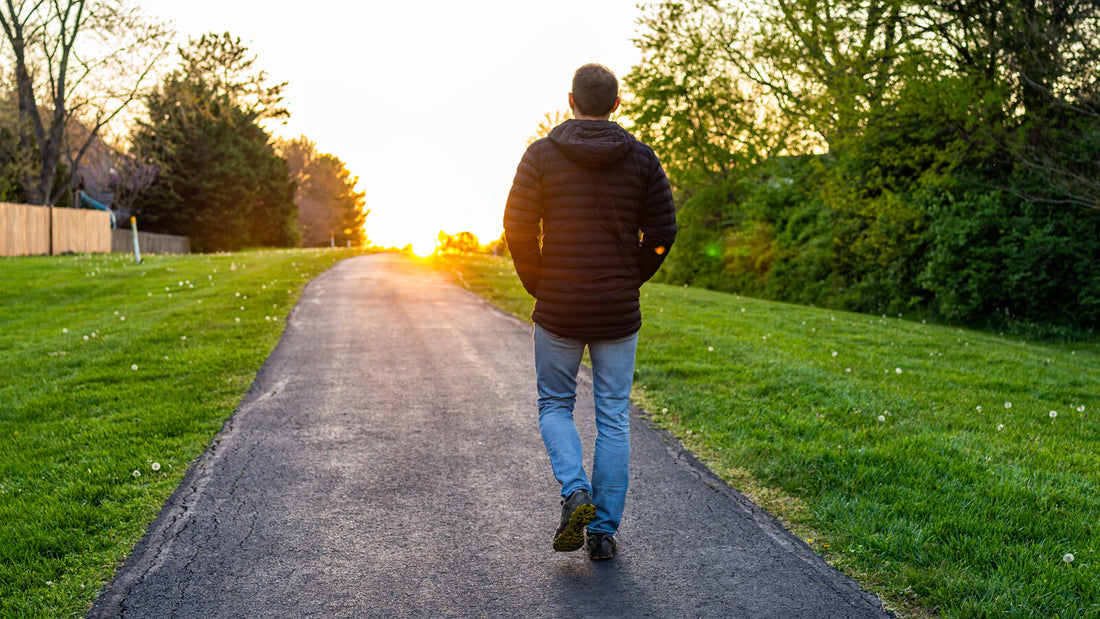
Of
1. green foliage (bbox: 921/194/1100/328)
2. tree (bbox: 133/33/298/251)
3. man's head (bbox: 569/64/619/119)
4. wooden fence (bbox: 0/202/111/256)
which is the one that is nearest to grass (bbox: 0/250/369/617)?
man's head (bbox: 569/64/619/119)

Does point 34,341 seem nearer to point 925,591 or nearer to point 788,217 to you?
point 925,591

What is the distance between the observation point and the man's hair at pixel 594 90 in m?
3.32

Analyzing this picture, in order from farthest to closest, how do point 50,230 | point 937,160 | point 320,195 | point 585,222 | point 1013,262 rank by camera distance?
point 320,195 < point 50,230 < point 937,160 < point 1013,262 < point 585,222

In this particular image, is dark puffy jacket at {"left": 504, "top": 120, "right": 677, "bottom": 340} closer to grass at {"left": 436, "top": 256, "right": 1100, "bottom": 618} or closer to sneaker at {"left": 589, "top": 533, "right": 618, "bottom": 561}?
sneaker at {"left": 589, "top": 533, "right": 618, "bottom": 561}

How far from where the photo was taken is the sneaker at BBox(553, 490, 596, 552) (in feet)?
10.6

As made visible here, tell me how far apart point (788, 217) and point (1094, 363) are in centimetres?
1298

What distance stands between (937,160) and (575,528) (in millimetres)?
15858

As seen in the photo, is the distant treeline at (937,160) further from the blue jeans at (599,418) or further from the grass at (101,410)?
the grass at (101,410)

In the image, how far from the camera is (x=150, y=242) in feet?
123

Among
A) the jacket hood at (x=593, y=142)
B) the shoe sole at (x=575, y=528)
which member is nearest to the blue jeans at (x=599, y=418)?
the shoe sole at (x=575, y=528)

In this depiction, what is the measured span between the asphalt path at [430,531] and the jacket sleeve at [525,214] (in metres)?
1.37

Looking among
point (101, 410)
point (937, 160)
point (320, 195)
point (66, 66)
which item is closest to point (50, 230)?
point (66, 66)

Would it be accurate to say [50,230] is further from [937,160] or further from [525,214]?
[525,214]

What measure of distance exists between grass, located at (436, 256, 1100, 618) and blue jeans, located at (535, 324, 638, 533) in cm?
116
